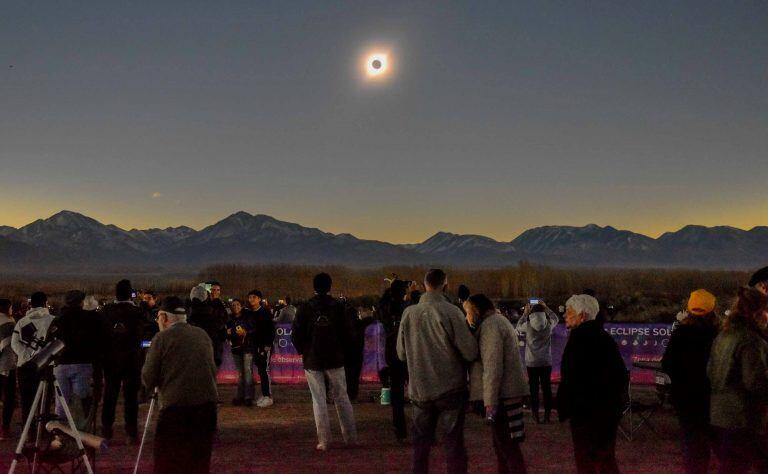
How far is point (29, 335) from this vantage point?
8.90m

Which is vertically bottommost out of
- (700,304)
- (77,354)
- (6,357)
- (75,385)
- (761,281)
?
(75,385)

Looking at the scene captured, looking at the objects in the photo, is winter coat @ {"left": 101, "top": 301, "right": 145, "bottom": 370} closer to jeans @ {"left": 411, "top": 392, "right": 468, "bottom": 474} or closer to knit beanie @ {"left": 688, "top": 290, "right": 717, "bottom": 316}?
jeans @ {"left": 411, "top": 392, "right": 468, "bottom": 474}

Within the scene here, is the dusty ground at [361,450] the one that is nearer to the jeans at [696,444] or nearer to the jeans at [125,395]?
the jeans at [125,395]

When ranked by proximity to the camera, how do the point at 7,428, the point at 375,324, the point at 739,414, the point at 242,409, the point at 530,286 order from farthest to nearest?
the point at 530,286 < the point at 375,324 < the point at 242,409 < the point at 7,428 < the point at 739,414

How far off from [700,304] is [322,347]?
4.35m

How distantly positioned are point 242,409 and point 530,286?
60.2 m

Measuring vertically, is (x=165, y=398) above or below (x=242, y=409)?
above

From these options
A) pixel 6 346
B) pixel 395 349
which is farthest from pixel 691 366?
pixel 6 346

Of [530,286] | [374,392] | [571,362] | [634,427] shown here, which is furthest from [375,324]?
[530,286]

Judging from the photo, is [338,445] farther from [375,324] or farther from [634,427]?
[375,324]

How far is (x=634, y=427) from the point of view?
11125 mm

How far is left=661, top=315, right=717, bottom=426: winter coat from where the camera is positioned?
21.4 feet

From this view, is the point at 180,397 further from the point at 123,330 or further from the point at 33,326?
the point at 123,330

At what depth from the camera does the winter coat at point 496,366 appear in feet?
21.0
